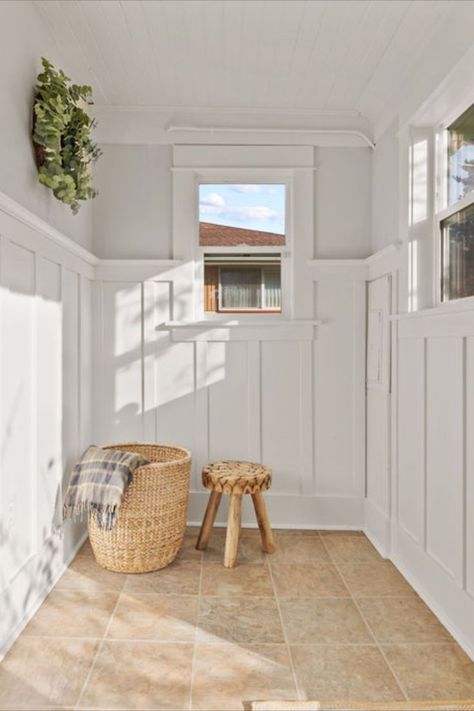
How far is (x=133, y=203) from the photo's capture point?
3248 millimetres

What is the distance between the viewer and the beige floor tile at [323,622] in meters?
2.06

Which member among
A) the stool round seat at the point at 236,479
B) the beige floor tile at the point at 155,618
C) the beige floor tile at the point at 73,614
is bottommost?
the beige floor tile at the point at 155,618

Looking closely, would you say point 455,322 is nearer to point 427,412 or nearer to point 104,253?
point 427,412

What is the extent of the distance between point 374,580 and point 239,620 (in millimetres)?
753

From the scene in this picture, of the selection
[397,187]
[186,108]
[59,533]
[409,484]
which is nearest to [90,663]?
[59,533]

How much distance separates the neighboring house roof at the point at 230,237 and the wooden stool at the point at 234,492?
1329mm

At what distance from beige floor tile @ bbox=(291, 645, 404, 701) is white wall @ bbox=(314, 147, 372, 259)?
213 cm

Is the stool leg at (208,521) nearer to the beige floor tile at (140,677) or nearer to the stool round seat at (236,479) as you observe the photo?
the stool round seat at (236,479)

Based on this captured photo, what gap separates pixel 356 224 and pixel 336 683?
2427mm

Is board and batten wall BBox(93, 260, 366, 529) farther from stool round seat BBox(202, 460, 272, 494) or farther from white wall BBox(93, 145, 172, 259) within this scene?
stool round seat BBox(202, 460, 272, 494)

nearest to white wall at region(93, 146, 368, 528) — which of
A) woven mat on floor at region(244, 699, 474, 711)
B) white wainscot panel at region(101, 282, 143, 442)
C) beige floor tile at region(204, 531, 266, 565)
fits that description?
white wainscot panel at region(101, 282, 143, 442)

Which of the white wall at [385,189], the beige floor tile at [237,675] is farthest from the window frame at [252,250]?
the beige floor tile at [237,675]

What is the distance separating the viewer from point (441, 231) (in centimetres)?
251

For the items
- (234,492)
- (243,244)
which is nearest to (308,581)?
(234,492)
